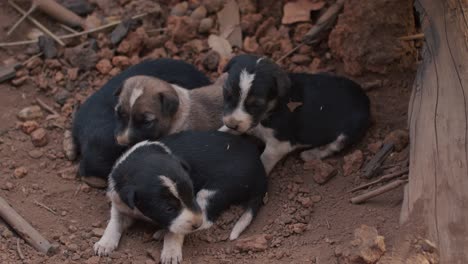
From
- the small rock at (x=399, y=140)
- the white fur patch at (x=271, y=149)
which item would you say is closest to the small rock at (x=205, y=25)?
the white fur patch at (x=271, y=149)

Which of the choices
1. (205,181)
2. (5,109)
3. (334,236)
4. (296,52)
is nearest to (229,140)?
(205,181)

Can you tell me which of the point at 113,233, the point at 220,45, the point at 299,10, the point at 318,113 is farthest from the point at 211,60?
the point at 113,233

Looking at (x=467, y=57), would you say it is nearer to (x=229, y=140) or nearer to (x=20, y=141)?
(x=229, y=140)

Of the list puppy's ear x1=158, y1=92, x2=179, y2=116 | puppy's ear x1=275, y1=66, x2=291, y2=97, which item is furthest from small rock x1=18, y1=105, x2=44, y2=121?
puppy's ear x1=275, y1=66, x2=291, y2=97

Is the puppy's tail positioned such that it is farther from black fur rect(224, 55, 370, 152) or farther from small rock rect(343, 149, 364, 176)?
small rock rect(343, 149, 364, 176)

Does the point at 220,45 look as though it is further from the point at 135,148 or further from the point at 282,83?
the point at 135,148
